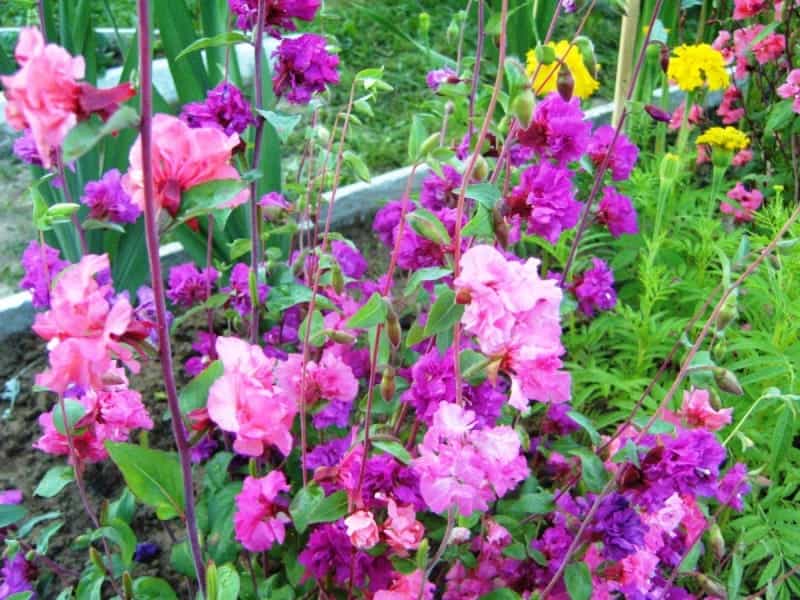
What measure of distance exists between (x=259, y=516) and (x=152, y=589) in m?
0.23

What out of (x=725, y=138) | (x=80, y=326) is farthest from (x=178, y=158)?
(x=725, y=138)

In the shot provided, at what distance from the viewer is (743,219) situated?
2.28 meters

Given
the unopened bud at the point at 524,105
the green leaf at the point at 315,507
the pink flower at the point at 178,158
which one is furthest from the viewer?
the green leaf at the point at 315,507

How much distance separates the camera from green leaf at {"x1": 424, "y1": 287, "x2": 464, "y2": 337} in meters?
0.91

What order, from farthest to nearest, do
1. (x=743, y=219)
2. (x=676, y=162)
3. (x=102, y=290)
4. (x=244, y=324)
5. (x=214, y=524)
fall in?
1. (x=743, y=219)
2. (x=676, y=162)
3. (x=244, y=324)
4. (x=214, y=524)
5. (x=102, y=290)

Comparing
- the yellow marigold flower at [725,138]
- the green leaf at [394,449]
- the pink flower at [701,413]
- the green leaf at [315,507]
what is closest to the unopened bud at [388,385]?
the green leaf at [394,449]

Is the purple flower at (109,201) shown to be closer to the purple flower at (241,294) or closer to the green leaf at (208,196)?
the purple flower at (241,294)

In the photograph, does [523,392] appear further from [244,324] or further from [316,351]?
[244,324]

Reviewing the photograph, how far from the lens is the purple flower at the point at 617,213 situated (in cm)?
162

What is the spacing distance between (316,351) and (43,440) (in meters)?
0.40

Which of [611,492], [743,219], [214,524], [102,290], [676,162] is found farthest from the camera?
[743,219]

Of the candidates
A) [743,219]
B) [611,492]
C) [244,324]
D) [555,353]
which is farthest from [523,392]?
[743,219]

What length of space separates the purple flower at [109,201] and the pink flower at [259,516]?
54cm

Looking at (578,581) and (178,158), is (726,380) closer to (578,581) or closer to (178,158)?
(578,581)
